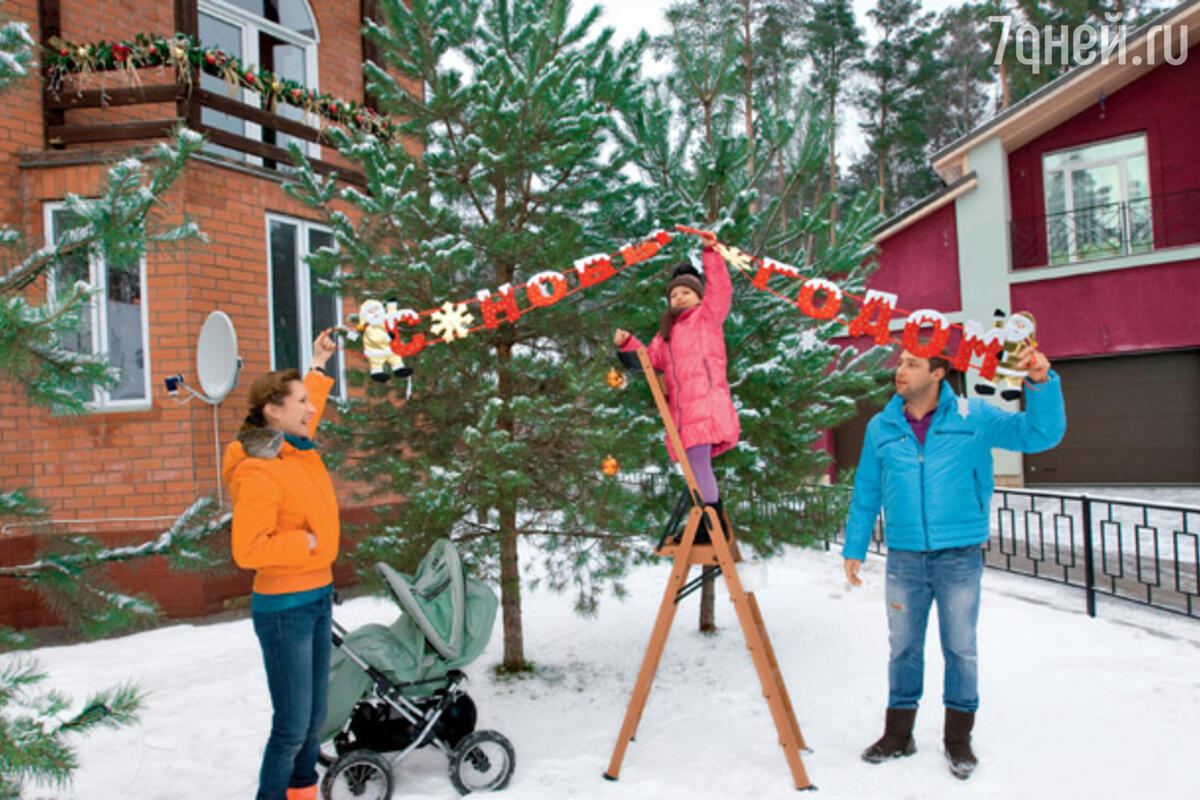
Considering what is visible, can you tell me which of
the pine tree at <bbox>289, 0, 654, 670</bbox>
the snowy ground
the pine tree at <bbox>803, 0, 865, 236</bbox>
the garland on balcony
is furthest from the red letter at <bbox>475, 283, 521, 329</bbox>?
the pine tree at <bbox>803, 0, 865, 236</bbox>

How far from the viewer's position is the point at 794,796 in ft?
12.6

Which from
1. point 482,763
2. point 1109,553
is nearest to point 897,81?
point 1109,553

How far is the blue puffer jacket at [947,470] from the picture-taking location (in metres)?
4.08

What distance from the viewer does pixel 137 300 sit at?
8359 mm

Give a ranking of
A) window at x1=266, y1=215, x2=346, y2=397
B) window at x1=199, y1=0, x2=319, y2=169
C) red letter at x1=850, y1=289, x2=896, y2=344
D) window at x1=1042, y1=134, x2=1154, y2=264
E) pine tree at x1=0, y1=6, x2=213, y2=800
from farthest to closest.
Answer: window at x1=1042, y1=134, x2=1154, y2=264 → window at x1=199, y1=0, x2=319, y2=169 → window at x1=266, y1=215, x2=346, y2=397 → red letter at x1=850, y1=289, x2=896, y2=344 → pine tree at x1=0, y1=6, x2=213, y2=800

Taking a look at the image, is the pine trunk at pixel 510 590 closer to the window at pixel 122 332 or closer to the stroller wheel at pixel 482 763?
the stroller wheel at pixel 482 763

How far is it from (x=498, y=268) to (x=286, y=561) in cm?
307

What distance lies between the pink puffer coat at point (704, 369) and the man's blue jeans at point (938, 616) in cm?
117

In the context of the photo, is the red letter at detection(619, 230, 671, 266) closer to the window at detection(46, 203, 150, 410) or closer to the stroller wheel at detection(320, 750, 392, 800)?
the stroller wheel at detection(320, 750, 392, 800)

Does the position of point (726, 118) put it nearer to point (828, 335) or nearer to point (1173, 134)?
point (828, 335)

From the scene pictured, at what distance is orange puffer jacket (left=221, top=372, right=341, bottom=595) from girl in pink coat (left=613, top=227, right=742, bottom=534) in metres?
1.73

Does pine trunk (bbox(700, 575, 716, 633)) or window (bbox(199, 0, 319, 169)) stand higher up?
window (bbox(199, 0, 319, 169))

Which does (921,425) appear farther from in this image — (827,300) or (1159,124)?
(1159,124)

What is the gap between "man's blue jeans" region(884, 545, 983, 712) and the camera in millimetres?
4086
